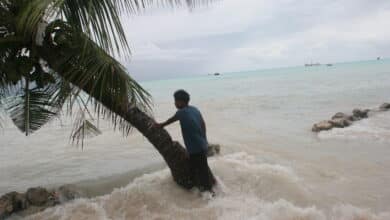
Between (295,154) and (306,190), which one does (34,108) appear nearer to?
(306,190)

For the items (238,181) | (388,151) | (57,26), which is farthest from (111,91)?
(388,151)

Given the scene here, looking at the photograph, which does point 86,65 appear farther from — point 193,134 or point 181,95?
point 193,134

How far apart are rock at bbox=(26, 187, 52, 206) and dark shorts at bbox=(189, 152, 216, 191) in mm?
2649

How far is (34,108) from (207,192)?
9.75 feet

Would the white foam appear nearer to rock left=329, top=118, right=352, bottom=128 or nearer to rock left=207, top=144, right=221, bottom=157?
rock left=207, top=144, right=221, bottom=157

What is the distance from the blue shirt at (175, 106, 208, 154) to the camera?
17.8 feet

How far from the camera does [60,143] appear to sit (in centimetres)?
1346

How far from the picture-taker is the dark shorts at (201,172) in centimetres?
561

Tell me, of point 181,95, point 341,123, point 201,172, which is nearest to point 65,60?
point 181,95

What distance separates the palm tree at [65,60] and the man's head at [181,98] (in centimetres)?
94

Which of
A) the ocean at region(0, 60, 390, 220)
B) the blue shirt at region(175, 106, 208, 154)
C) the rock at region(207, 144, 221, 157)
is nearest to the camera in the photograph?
the ocean at region(0, 60, 390, 220)

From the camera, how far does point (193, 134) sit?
5441mm

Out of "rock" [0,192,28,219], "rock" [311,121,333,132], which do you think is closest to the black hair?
"rock" [0,192,28,219]

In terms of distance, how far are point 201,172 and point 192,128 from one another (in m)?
0.80
